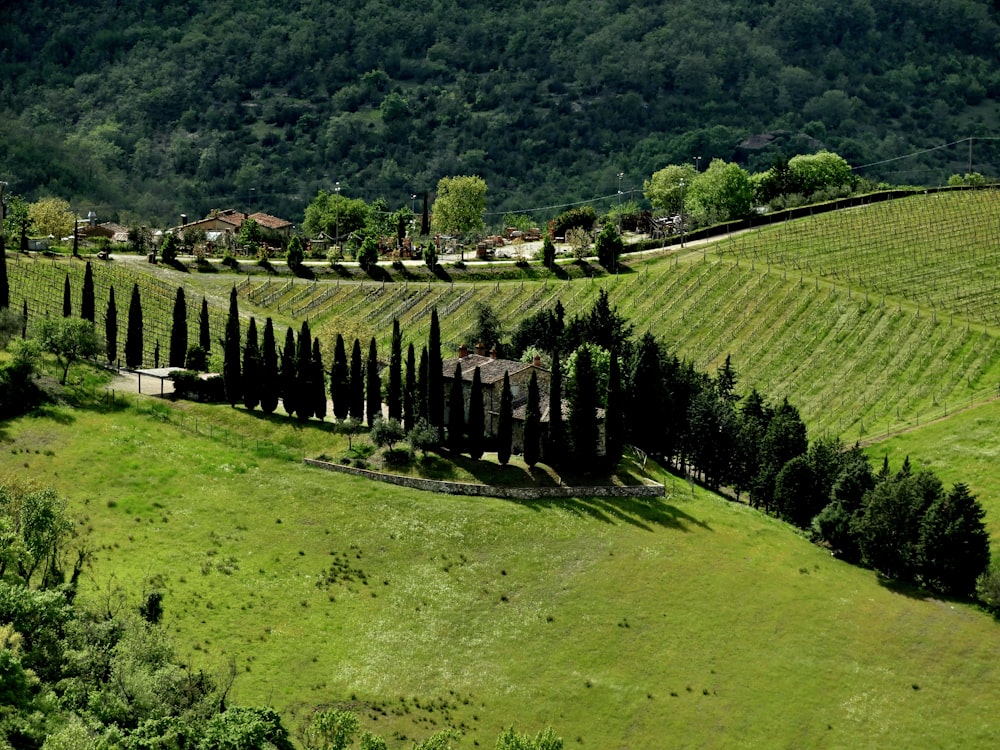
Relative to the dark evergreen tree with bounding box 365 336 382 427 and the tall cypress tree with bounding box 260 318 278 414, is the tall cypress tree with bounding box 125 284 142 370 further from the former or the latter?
the dark evergreen tree with bounding box 365 336 382 427

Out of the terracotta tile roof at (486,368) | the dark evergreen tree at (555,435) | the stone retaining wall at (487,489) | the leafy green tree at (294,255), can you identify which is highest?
the leafy green tree at (294,255)

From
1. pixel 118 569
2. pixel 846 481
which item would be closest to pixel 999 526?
pixel 846 481

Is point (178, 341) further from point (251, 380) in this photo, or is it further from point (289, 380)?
point (289, 380)

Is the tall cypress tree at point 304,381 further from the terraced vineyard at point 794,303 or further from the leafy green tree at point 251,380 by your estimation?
Answer: the terraced vineyard at point 794,303

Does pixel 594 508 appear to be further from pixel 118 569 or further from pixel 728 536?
pixel 118 569

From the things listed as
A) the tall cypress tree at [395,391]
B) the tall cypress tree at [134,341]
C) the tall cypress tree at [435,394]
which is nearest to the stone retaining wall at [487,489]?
the tall cypress tree at [435,394]

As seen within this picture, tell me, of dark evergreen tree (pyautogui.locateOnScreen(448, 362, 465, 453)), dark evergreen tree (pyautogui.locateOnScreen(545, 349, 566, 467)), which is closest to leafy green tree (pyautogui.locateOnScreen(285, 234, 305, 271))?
dark evergreen tree (pyautogui.locateOnScreen(448, 362, 465, 453))
